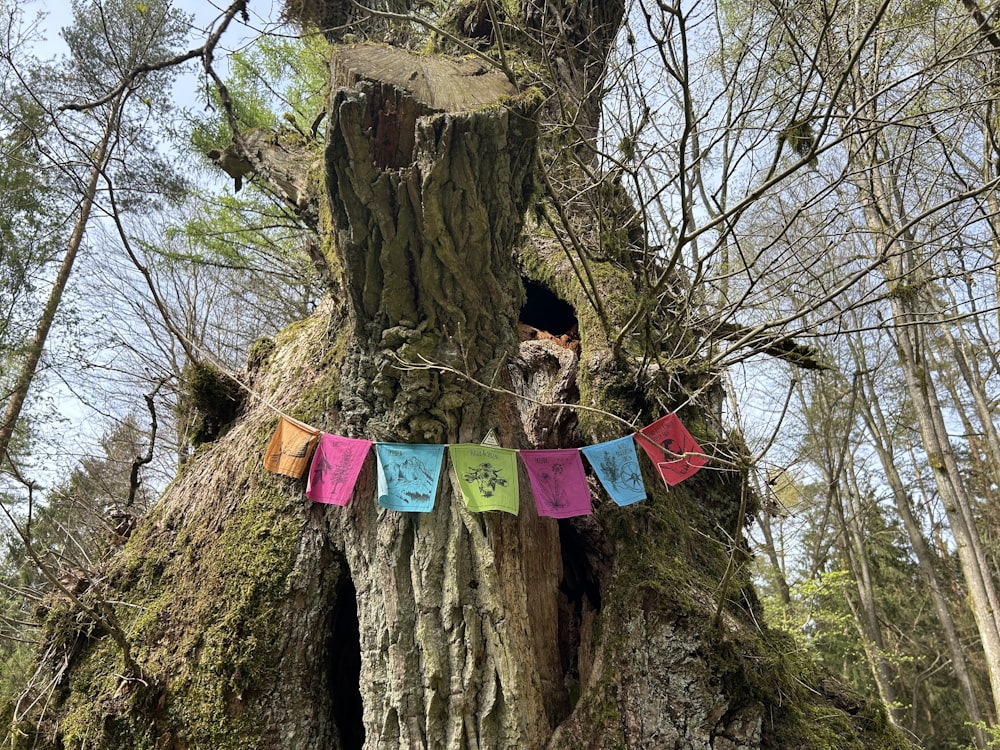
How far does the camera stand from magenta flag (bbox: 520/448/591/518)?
2973 millimetres

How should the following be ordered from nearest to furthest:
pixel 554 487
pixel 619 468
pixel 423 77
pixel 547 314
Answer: pixel 423 77
pixel 554 487
pixel 619 468
pixel 547 314

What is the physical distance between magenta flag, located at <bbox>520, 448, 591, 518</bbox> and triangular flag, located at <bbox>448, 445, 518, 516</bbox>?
174 mm

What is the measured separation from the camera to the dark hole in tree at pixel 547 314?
17.4 ft

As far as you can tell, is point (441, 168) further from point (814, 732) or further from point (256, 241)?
point (256, 241)

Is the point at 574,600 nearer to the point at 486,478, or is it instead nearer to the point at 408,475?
the point at 486,478

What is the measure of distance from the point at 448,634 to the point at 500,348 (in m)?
1.36

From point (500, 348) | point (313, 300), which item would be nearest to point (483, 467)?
point (500, 348)

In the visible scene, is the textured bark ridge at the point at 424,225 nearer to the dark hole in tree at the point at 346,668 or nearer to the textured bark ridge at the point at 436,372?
the textured bark ridge at the point at 436,372

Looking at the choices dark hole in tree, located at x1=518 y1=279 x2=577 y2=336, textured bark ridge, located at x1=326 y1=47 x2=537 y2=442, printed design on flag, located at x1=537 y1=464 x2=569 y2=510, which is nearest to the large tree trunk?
textured bark ridge, located at x1=326 y1=47 x2=537 y2=442

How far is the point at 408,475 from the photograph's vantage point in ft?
9.03

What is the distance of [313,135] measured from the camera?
5.34 m

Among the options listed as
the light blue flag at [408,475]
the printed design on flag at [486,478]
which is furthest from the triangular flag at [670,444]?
the light blue flag at [408,475]

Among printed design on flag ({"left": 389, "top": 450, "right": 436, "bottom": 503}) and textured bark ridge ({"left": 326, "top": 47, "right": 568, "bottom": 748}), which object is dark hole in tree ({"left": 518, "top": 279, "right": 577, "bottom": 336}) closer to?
textured bark ridge ({"left": 326, "top": 47, "right": 568, "bottom": 748})

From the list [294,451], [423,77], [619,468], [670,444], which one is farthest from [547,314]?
[423,77]
